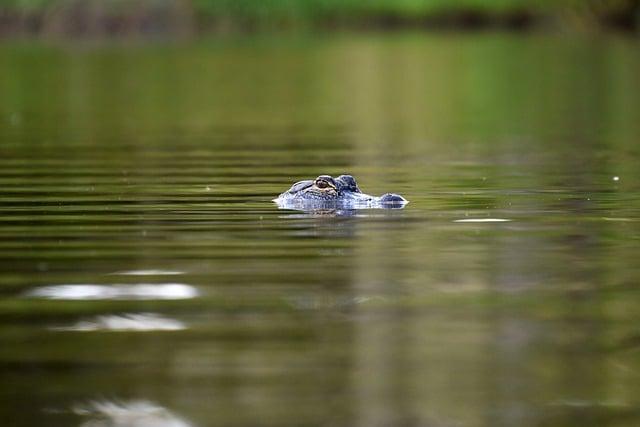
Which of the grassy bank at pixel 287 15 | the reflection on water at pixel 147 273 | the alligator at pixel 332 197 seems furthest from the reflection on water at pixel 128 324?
the grassy bank at pixel 287 15

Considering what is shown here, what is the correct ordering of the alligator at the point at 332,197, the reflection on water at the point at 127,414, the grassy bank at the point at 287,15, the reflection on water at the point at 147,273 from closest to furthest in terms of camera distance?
the reflection on water at the point at 127,414, the reflection on water at the point at 147,273, the alligator at the point at 332,197, the grassy bank at the point at 287,15

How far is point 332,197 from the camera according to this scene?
41.9 feet

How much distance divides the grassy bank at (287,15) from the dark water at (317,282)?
5041cm

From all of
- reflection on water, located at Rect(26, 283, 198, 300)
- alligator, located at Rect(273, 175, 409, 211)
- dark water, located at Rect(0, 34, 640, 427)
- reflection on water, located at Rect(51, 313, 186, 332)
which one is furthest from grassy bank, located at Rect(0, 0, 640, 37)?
reflection on water, located at Rect(51, 313, 186, 332)

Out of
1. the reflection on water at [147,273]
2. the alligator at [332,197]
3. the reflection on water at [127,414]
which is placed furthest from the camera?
the alligator at [332,197]

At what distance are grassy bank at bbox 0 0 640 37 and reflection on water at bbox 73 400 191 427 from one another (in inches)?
2521

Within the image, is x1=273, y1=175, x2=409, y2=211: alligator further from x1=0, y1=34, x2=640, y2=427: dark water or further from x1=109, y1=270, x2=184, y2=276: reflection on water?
x1=109, y1=270, x2=184, y2=276: reflection on water

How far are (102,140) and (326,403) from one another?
15931 millimetres

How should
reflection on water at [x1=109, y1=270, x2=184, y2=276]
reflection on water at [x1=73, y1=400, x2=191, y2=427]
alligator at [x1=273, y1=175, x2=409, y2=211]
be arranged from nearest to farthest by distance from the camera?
reflection on water at [x1=73, y1=400, x2=191, y2=427], reflection on water at [x1=109, y1=270, x2=184, y2=276], alligator at [x1=273, y1=175, x2=409, y2=211]

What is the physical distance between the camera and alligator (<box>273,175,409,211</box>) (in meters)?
12.6

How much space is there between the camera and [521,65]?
159 feet

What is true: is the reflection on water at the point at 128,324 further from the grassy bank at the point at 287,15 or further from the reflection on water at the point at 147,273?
the grassy bank at the point at 287,15

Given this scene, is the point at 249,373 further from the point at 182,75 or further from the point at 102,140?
the point at 182,75

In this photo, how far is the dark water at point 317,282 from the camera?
627 cm
